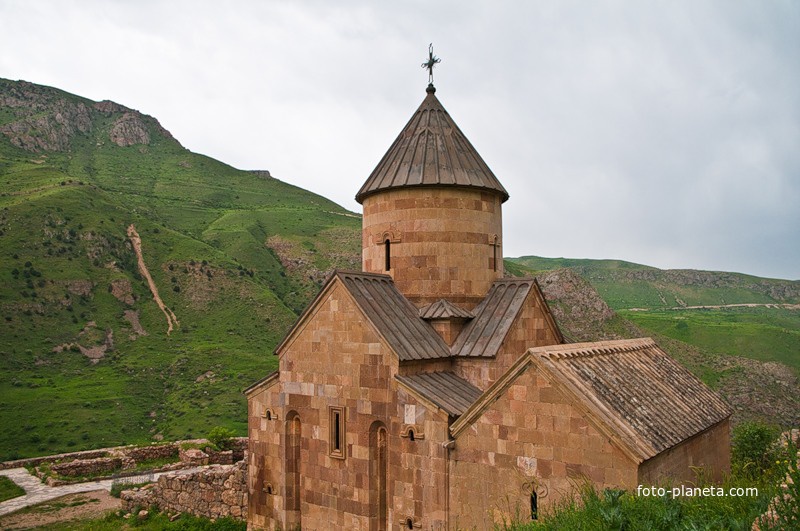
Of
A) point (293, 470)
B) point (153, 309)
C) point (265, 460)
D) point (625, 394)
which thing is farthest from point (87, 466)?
point (153, 309)

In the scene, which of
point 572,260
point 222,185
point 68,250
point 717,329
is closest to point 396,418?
point 68,250

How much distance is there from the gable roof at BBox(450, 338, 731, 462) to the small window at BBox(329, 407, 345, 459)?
2114mm

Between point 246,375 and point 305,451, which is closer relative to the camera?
point 305,451

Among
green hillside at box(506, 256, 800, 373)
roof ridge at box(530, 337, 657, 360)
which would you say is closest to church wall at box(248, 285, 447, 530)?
roof ridge at box(530, 337, 657, 360)

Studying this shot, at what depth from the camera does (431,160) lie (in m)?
10.9

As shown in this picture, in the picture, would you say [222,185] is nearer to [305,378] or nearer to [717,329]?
[717,329]

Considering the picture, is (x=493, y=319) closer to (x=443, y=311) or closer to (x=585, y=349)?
(x=443, y=311)

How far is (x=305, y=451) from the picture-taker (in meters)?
9.94

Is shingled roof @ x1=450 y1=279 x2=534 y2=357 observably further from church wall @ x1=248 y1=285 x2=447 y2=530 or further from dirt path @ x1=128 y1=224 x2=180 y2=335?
dirt path @ x1=128 y1=224 x2=180 y2=335

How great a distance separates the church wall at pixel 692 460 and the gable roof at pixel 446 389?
2584 mm

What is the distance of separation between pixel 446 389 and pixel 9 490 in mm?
14371

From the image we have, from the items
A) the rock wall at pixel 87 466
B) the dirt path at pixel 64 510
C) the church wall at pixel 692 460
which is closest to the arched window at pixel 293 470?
the church wall at pixel 692 460

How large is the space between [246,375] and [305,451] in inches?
838

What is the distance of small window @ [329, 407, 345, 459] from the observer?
9.39 metres
